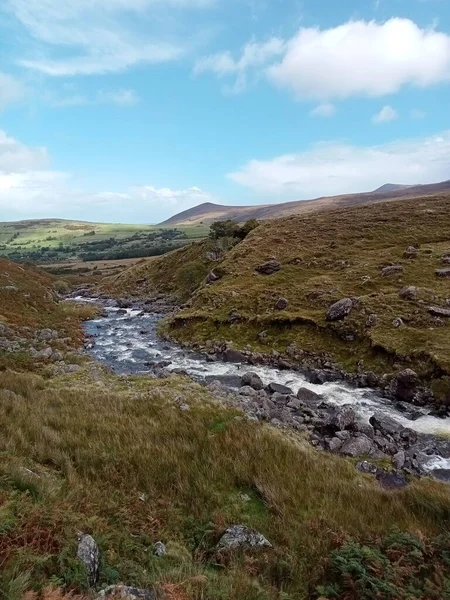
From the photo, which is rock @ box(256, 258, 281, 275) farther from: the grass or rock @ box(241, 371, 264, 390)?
the grass

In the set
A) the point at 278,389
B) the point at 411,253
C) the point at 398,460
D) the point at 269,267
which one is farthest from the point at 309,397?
the point at 411,253

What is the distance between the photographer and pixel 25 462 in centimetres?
890

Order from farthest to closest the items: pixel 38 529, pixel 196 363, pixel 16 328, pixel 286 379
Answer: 1. pixel 16 328
2. pixel 196 363
3. pixel 286 379
4. pixel 38 529

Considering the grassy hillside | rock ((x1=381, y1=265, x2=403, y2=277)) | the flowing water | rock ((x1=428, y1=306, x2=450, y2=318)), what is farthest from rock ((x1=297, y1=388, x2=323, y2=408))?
rock ((x1=381, y1=265, x2=403, y2=277))

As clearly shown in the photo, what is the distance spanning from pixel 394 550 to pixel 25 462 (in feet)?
24.7

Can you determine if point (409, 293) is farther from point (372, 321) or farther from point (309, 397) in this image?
point (309, 397)

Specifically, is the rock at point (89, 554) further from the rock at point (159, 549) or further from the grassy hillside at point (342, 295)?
the grassy hillside at point (342, 295)

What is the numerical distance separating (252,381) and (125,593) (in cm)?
1779

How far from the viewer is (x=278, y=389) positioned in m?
22.1

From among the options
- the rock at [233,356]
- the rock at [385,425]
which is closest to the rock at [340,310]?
the rock at [233,356]

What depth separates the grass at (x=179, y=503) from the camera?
20.0 feet

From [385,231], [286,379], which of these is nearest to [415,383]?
[286,379]

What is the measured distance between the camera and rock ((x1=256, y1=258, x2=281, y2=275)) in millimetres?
44472

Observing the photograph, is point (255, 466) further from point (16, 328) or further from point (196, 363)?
point (16, 328)
